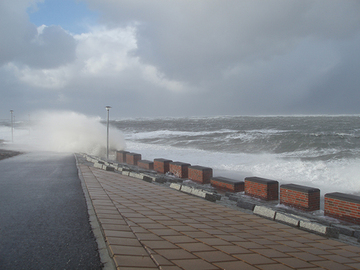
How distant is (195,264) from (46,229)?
2326 mm

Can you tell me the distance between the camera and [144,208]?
4.27 m

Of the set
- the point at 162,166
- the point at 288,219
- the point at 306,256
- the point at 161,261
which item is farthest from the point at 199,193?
the point at 162,166

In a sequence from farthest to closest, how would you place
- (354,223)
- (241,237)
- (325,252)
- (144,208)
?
(354,223) < (144,208) < (241,237) < (325,252)

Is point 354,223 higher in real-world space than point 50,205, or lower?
lower

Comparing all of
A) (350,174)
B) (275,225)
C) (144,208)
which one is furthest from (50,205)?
(350,174)

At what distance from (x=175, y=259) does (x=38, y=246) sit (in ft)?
5.62

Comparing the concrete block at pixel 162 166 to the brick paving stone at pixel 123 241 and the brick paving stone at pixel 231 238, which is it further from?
the brick paving stone at pixel 123 241

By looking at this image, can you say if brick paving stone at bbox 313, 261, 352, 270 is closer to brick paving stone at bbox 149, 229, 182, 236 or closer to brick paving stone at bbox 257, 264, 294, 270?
brick paving stone at bbox 257, 264, 294, 270

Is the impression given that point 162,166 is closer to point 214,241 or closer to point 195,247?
point 214,241

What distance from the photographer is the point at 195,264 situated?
2.40 meters

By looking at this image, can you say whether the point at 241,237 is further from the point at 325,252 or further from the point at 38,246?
the point at 38,246

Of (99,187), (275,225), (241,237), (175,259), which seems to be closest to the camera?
(175,259)

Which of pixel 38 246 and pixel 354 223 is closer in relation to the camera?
pixel 38 246

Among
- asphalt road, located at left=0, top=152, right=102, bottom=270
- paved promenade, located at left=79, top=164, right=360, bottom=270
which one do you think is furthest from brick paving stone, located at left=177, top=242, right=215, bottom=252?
asphalt road, located at left=0, top=152, right=102, bottom=270
